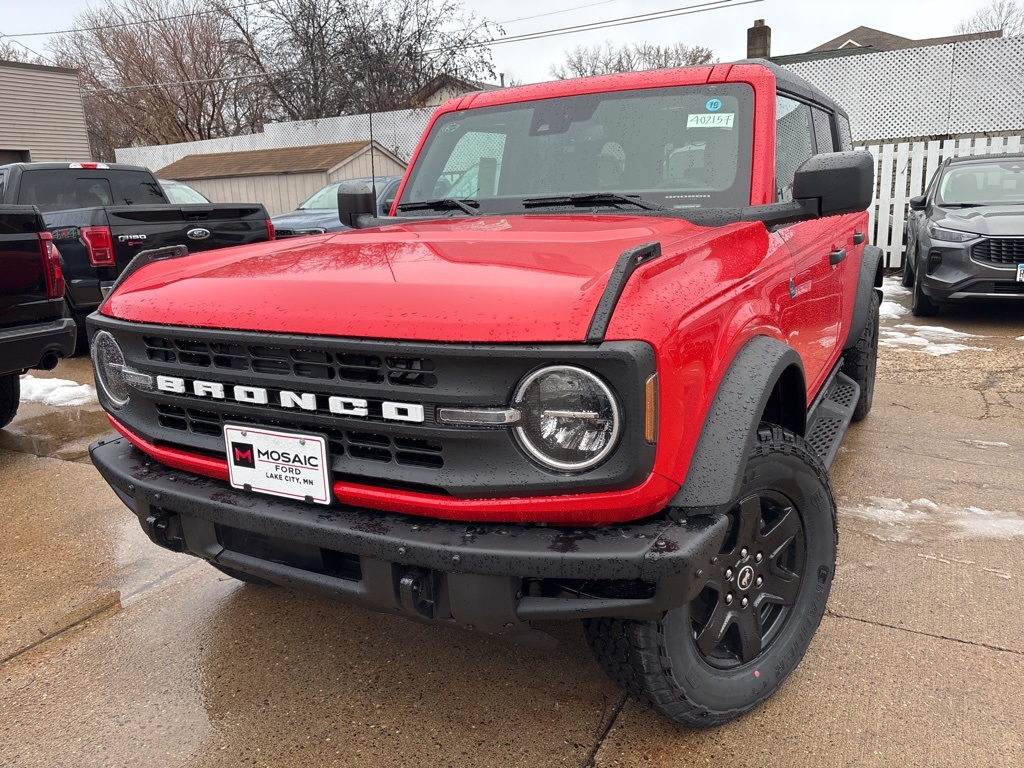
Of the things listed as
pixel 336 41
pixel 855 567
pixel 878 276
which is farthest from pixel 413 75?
pixel 855 567

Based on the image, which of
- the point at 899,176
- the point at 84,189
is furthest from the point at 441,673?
the point at 899,176

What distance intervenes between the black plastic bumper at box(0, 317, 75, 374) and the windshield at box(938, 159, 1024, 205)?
8153 millimetres

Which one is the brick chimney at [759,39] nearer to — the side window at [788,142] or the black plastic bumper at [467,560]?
the side window at [788,142]

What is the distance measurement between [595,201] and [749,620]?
147cm

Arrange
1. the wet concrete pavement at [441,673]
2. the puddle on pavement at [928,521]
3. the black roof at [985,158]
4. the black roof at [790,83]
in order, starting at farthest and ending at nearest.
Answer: the black roof at [985,158], the puddle on pavement at [928,521], the black roof at [790,83], the wet concrete pavement at [441,673]

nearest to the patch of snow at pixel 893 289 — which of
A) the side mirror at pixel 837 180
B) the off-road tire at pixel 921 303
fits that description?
the off-road tire at pixel 921 303

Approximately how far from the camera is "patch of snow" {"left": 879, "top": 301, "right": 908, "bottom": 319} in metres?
8.45

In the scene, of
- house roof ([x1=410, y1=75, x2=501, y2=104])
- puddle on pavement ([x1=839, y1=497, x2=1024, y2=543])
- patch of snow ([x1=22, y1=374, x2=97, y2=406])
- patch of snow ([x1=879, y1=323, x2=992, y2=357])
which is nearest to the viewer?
puddle on pavement ([x1=839, y1=497, x2=1024, y2=543])

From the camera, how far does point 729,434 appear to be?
1.77 metres

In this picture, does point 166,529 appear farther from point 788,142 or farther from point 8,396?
point 8,396

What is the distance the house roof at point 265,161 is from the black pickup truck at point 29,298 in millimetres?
12617

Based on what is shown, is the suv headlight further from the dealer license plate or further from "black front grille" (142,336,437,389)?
the dealer license plate

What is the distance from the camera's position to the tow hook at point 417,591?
5.73 feet

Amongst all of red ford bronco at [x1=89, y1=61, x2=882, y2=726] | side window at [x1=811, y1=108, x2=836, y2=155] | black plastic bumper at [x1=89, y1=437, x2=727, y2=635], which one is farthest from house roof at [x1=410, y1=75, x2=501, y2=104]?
black plastic bumper at [x1=89, y1=437, x2=727, y2=635]
